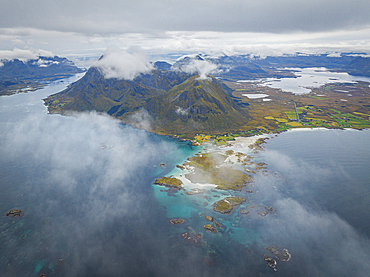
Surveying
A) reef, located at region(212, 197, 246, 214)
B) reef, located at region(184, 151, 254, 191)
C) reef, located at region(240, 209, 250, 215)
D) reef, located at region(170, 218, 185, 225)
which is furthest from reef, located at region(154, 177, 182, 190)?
reef, located at region(240, 209, 250, 215)

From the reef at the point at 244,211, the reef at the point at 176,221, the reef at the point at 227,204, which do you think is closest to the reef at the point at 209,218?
the reef at the point at 227,204

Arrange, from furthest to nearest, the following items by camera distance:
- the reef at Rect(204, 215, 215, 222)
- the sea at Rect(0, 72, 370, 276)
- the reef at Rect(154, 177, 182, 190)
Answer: the reef at Rect(154, 177, 182, 190)
the reef at Rect(204, 215, 215, 222)
the sea at Rect(0, 72, 370, 276)

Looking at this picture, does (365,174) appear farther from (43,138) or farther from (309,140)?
(43,138)

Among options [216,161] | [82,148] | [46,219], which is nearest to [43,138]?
[82,148]

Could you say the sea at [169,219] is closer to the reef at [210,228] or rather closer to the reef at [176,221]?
the reef at [210,228]

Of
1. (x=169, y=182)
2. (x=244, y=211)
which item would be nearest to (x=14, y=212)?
(x=169, y=182)

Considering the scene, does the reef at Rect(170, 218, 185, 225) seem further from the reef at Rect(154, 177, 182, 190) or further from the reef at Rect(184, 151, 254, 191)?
the reef at Rect(184, 151, 254, 191)
